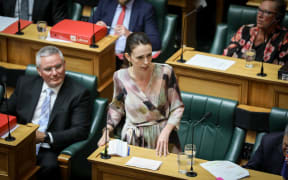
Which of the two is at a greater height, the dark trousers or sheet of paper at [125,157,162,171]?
sheet of paper at [125,157,162,171]

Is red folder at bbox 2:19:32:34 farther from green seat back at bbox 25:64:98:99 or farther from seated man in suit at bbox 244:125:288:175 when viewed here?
seated man in suit at bbox 244:125:288:175

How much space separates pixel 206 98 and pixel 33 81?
1.25 metres

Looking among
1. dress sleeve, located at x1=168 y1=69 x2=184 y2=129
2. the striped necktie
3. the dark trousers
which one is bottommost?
the dark trousers

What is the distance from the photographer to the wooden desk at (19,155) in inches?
127

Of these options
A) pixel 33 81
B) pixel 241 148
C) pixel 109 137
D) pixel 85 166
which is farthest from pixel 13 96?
pixel 241 148

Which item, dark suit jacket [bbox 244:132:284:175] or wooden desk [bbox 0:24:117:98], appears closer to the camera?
dark suit jacket [bbox 244:132:284:175]

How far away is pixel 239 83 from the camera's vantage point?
405cm

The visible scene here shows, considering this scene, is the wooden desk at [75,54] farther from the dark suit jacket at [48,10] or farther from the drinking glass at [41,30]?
the dark suit jacket at [48,10]

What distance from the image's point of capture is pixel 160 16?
17.8 feet

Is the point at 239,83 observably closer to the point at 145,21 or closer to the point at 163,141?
the point at 163,141

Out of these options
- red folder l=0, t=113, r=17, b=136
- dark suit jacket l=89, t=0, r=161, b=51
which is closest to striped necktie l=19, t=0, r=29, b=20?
dark suit jacket l=89, t=0, r=161, b=51

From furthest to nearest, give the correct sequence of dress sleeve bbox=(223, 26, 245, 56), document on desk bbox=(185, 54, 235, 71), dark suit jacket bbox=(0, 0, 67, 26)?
dark suit jacket bbox=(0, 0, 67, 26), dress sleeve bbox=(223, 26, 245, 56), document on desk bbox=(185, 54, 235, 71)

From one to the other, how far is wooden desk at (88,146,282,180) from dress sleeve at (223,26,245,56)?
178 cm

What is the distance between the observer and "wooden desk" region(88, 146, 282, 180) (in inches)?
116
